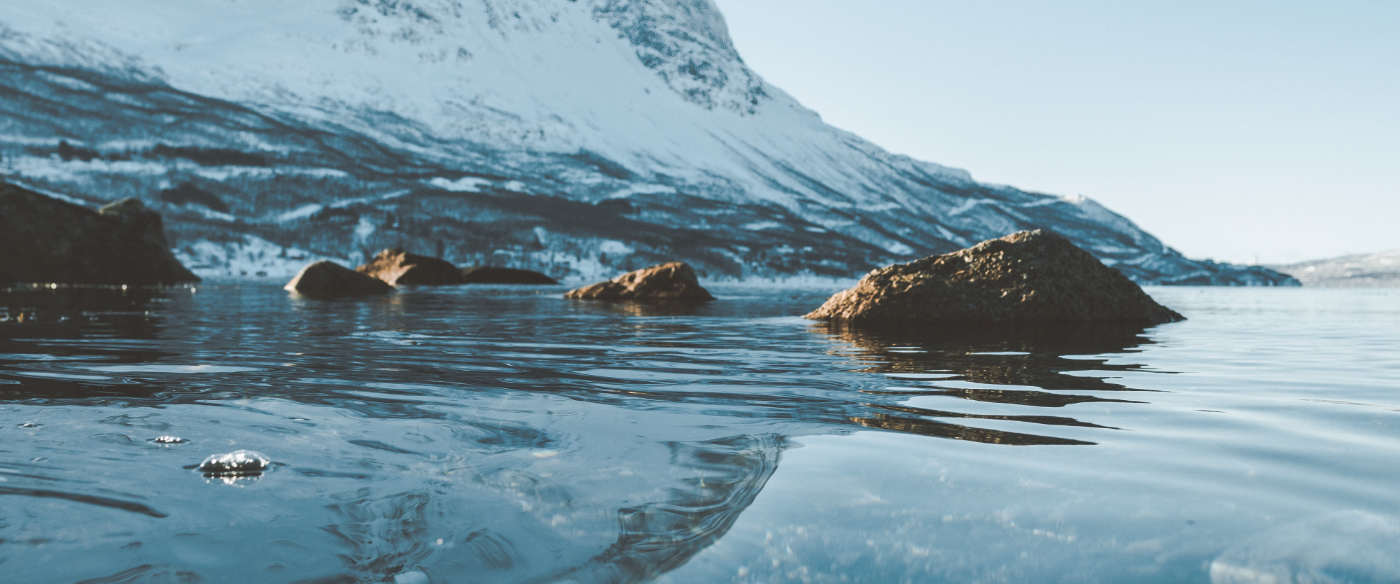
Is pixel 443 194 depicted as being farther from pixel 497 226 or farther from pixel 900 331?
pixel 900 331

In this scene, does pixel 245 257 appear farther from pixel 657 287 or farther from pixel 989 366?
pixel 989 366

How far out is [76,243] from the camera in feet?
94.8

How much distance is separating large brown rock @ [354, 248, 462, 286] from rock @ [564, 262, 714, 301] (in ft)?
58.4

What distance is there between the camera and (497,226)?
154 meters

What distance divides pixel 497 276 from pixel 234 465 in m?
43.7

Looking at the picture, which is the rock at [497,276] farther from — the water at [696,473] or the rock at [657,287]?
the water at [696,473]

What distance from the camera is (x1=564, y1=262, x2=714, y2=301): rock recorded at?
21797 mm

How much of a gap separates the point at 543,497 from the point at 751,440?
1.20 meters

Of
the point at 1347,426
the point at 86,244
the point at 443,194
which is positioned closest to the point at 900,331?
the point at 1347,426

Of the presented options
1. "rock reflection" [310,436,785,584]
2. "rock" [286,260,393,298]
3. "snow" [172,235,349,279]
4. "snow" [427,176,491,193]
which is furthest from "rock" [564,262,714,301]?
"snow" [427,176,491,193]

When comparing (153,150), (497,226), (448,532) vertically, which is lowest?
(448,532)

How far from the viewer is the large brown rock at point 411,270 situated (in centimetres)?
3809

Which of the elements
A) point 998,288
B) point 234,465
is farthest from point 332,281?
point 234,465

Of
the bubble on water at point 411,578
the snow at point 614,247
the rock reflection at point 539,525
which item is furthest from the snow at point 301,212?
the bubble on water at point 411,578
